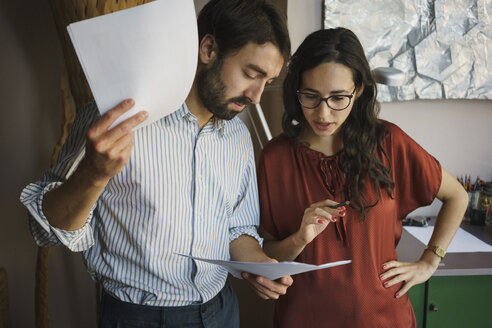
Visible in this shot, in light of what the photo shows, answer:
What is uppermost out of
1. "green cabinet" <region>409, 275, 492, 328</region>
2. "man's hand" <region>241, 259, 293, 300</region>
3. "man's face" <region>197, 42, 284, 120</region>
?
"man's face" <region>197, 42, 284, 120</region>

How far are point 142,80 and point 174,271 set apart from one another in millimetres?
524

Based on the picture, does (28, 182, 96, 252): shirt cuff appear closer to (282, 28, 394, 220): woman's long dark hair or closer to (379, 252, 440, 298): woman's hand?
(282, 28, 394, 220): woman's long dark hair

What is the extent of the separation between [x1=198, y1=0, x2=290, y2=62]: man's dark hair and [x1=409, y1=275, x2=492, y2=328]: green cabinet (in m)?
1.10

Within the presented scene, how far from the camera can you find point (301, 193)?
4.39 feet

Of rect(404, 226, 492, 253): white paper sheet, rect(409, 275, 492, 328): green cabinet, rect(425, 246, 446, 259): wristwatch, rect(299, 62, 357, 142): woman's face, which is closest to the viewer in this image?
rect(299, 62, 357, 142): woman's face

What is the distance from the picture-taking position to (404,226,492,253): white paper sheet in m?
1.76

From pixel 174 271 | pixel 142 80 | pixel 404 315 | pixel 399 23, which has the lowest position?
pixel 404 315

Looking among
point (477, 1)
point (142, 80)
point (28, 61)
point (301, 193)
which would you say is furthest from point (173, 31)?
point (477, 1)

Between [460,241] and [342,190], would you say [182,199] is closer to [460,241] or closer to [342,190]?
[342,190]

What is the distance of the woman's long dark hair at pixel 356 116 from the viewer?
4.22 ft

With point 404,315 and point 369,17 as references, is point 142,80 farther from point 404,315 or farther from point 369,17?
point 369,17

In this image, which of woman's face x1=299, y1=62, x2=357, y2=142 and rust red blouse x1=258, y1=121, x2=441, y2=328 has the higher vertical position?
woman's face x1=299, y1=62, x2=357, y2=142

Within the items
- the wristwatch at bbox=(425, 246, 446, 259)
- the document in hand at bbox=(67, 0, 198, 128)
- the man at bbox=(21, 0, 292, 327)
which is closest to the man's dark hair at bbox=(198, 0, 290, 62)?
the man at bbox=(21, 0, 292, 327)

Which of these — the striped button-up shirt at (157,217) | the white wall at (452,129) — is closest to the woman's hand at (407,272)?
the striped button-up shirt at (157,217)
